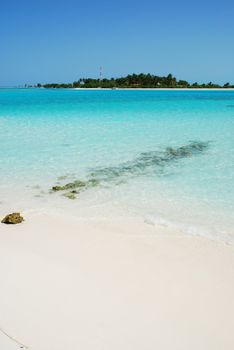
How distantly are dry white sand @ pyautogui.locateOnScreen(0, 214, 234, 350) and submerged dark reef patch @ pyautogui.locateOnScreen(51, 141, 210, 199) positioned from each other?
2.19 meters

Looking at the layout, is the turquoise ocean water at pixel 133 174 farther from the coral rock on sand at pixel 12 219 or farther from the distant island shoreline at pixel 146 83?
the distant island shoreline at pixel 146 83

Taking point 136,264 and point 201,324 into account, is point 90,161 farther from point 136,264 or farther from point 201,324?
point 201,324

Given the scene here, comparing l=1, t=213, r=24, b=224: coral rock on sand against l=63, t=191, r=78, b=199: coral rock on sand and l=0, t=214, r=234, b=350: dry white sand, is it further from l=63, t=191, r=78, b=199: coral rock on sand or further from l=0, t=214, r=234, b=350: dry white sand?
l=63, t=191, r=78, b=199: coral rock on sand

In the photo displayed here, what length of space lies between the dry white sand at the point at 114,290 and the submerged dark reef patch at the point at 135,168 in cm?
219

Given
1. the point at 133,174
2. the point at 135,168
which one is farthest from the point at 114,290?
the point at 135,168

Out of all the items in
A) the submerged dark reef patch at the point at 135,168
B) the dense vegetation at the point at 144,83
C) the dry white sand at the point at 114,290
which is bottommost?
the dry white sand at the point at 114,290

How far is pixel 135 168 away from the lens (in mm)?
8633

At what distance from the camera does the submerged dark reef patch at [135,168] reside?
7.22m

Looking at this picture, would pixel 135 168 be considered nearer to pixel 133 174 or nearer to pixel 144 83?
pixel 133 174

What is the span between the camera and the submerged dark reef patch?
722 cm

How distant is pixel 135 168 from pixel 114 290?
5.35 metres

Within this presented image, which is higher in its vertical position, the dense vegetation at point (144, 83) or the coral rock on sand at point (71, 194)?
the dense vegetation at point (144, 83)

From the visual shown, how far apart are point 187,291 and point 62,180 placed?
478 centimetres

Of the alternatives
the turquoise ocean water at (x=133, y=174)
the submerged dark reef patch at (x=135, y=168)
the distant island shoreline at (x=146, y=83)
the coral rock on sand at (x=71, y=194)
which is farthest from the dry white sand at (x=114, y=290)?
the distant island shoreline at (x=146, y=83)
